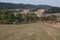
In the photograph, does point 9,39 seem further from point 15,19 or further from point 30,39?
point 15,19

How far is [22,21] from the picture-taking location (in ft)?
144

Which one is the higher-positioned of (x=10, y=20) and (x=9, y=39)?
(x=9, y=39)

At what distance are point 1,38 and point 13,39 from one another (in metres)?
1.31

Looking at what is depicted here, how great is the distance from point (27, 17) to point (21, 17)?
5.87ft

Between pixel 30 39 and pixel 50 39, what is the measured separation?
6.72 feet

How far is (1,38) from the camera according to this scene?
19.9 m

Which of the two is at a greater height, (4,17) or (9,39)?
(9,39)

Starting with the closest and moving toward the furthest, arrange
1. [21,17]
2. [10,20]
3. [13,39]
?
[13,39] < [10,20] < [21,17]

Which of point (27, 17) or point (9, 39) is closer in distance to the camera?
point (9, 39)

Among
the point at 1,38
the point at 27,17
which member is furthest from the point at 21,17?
the point at 1,38

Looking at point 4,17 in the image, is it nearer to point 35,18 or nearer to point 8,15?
point 8,15

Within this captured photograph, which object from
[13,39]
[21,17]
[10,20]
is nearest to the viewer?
[13,39]

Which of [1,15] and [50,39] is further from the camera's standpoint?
[1,15]

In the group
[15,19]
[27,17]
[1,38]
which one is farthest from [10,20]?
[1,38]
